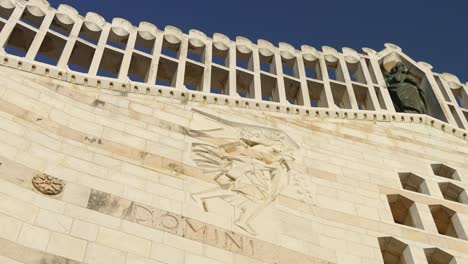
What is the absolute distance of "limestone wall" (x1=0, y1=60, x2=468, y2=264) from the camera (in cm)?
748

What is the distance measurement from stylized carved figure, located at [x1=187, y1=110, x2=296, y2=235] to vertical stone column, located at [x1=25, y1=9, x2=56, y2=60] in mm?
2436

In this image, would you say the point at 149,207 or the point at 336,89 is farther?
the point at 336,89

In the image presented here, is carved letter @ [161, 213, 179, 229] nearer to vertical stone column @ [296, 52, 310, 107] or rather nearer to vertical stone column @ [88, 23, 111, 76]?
vertical stone column @ [88, 23, 111, 76]

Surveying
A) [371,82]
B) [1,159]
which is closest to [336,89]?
[371,82]

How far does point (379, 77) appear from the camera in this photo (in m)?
13.6

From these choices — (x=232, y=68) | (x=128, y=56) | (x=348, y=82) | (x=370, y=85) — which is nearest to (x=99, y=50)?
(x=128, y=56)

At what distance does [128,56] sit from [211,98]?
1.43m

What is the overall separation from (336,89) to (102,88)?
4669 mm

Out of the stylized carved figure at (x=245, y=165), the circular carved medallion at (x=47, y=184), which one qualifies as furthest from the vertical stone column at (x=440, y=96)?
the circular carved medallion at (x=47, y=184)

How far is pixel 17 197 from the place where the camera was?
24.0 ft

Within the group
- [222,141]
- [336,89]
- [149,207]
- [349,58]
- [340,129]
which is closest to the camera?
[149,207]

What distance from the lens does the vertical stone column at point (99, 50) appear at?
1038 cm

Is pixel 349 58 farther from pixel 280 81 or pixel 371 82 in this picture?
pixel 280 81

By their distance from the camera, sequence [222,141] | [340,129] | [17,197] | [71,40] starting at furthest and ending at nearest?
1. [340,129]
2. [71,40]
3. [222,141]
4. [17,197]
